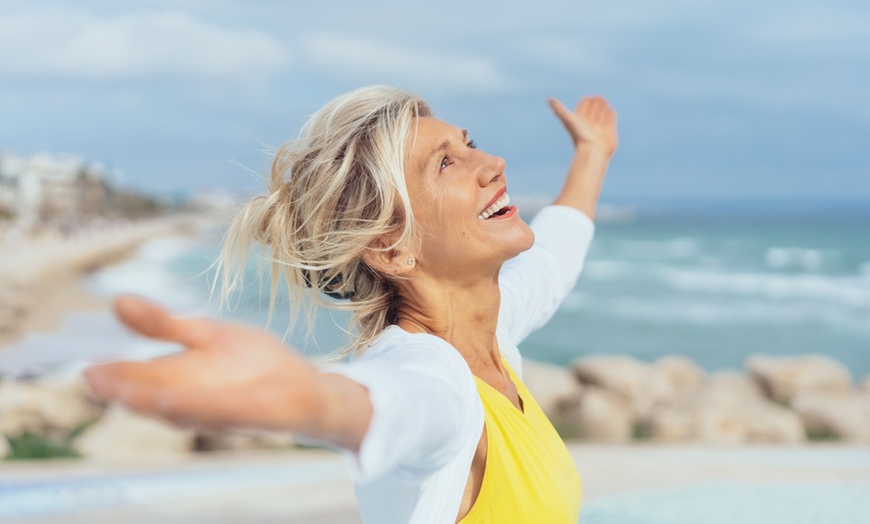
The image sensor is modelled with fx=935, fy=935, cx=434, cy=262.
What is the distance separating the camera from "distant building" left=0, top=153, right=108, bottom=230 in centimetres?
3400

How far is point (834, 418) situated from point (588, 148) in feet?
15.2

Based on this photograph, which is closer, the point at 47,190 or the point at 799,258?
the point at 799,258

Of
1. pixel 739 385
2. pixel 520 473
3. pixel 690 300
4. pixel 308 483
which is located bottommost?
pixel 690 300

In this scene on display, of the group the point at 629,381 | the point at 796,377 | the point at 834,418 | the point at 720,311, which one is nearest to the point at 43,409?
the point at 629,381

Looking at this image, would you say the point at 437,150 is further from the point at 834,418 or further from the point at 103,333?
the point at 103,333

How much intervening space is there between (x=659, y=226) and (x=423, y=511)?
3801cm

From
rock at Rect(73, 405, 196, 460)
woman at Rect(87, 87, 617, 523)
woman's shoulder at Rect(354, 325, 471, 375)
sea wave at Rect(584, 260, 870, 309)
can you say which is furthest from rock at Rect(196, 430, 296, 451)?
sea wave at Rect(584, 260, 870, 309)

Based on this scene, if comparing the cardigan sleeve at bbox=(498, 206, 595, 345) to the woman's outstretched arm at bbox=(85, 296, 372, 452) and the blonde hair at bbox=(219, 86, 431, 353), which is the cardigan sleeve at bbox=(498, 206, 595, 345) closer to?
the blonde hair at bbox=(219, 86, 431, 353)

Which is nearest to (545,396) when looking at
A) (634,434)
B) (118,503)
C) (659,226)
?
(634,434)

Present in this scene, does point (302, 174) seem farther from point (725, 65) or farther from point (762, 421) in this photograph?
point (725, 65)

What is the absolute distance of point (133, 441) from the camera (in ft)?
17.5

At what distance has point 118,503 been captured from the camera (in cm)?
406

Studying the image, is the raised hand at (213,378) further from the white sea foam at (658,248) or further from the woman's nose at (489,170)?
the white sea foam at (658,248)

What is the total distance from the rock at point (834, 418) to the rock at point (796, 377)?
94cm
